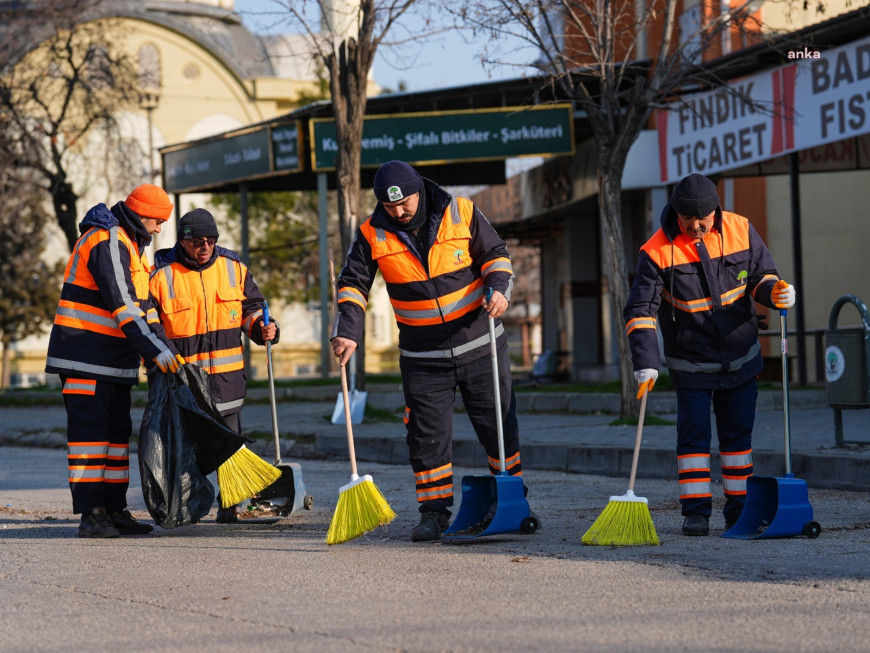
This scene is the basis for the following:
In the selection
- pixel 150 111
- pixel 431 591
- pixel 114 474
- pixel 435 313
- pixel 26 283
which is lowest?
pixel 431 591

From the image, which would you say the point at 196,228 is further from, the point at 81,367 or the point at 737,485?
the point at 737,485

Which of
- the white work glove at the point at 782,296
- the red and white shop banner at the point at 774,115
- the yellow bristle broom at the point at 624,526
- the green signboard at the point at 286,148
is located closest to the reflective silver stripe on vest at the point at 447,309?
the yellow bristle broom at the point at 624,526

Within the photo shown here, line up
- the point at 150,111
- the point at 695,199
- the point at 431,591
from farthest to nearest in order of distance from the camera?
the point at 150,111 → the point at 695,199 → the point at 431,591

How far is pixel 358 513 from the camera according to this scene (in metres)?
6.86

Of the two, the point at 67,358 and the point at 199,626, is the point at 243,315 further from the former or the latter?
the point at 199,626

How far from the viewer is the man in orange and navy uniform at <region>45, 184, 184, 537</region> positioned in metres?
7.59

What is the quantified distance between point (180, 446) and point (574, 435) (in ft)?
21.2

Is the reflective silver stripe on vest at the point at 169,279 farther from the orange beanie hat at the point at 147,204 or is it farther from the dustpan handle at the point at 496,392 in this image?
the dustpan handle at the point at 496,392

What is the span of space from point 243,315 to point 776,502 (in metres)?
3.38

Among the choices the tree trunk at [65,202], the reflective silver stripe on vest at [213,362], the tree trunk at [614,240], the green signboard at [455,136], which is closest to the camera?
the reflective silver stripe on vest at [213,362]

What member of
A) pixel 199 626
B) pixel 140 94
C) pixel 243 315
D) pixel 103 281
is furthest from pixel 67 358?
pixel 140 94

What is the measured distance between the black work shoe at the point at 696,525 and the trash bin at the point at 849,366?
3.39 meters

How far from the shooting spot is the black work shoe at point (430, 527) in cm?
698

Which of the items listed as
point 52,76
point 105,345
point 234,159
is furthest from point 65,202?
point 105,345
